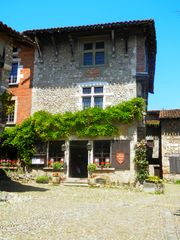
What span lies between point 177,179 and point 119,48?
1115 centimetres

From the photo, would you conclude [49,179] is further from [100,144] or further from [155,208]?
[155,208]

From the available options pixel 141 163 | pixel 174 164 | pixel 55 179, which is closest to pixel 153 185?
pixel 141 163

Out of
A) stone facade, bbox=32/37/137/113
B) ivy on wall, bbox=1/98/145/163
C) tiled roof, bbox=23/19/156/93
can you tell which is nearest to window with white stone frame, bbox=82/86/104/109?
stone facade, bbox=32/37/137/113

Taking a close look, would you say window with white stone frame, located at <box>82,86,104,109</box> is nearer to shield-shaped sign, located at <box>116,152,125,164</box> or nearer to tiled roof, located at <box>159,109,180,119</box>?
shield-shaped sign, located at <box>116,152,125,164</box>

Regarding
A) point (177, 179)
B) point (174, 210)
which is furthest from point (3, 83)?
point (177, 179)

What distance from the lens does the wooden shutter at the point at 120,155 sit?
17062 mm

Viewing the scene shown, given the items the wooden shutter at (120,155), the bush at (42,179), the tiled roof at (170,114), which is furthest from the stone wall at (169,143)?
the bush at (42,179)

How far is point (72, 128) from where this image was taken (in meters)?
18.1

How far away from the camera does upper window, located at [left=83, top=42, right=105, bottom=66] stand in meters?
18.9

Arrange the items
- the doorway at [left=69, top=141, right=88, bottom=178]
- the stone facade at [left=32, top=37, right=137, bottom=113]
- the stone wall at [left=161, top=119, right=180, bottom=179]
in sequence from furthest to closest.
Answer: the stone wall at [left=161, top=119, right=180, bottom=179] → the doorway at [left=69, top=141, right=88, bottom=178] → the stone facade at [left=32, top=37, right=137, bottom=113]

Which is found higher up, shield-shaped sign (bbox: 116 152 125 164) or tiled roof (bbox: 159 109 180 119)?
tiled roof (bbox: 159 109 180 119)

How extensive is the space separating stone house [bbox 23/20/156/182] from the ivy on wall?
0.50 m

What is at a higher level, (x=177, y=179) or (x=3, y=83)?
(x=3, y=83)

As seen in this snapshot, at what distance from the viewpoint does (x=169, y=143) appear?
2431 centimetres
